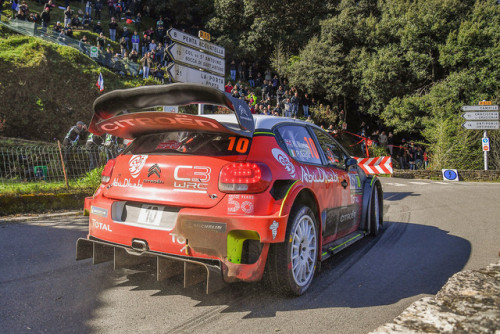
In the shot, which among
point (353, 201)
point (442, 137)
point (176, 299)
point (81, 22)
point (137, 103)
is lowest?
point (176, 299)

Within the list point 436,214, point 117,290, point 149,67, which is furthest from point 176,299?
point 149,67

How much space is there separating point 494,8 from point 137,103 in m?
29.2

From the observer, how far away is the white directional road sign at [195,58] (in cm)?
742

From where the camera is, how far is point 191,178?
3203 mm

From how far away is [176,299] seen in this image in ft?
10.7

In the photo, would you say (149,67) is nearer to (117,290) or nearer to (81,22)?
(81,22)

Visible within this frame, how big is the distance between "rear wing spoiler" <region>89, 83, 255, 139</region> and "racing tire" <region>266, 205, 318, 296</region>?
2.89 ft

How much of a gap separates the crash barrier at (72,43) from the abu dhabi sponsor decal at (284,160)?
62.5 ft

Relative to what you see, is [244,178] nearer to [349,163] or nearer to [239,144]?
[239,144]

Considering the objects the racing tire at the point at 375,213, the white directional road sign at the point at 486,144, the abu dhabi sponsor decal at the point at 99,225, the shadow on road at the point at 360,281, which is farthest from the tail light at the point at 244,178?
the white directional road sign at the point at 486,144

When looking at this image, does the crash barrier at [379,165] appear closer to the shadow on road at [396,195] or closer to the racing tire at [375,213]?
the shadow on road at [396,195]

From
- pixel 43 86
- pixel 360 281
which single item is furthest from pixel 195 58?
pixel 43 86

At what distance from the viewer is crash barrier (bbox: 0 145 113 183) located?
25.5ft

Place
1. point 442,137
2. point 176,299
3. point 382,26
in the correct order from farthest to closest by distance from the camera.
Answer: point 382,26, point 442,137, point 176,299
